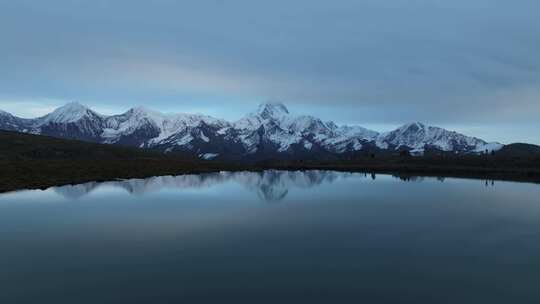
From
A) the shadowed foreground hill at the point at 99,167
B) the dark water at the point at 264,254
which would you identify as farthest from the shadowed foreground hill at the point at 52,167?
the dark water at the point at 264,254

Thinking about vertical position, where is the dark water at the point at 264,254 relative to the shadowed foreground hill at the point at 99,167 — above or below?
below

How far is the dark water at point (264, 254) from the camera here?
862 inches

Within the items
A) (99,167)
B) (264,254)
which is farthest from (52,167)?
(264,254)

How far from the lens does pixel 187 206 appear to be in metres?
53.3

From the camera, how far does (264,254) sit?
2906cm

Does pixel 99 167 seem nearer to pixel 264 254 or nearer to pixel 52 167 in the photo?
pixel 52 167

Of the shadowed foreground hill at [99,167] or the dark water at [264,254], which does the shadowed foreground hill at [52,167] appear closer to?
the shadowed foreground hill at [99,167]

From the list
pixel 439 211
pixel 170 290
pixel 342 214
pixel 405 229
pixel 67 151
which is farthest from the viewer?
pixel 67 151

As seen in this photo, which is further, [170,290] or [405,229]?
[405,229]

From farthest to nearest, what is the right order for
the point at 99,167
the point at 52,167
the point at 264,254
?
1. the point at 99,167
2. the point at 52,167
3. the point at 264,254

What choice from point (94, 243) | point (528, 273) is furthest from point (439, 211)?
point (94, 243)

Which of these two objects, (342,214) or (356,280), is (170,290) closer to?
(356,280)

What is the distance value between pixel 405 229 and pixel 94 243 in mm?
26084

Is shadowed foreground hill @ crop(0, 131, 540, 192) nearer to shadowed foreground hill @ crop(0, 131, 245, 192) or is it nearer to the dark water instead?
shadowed foreground hill @ crop(0, 131, 245, 192)
